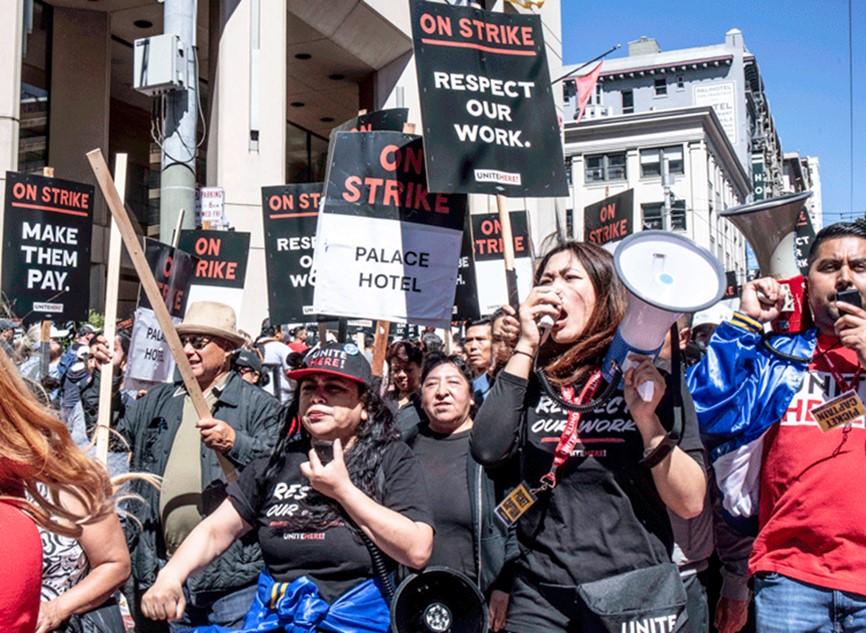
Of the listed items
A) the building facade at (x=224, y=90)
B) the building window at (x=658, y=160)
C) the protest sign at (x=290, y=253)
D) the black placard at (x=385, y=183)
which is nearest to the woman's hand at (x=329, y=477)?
the black placard at (x=385, y=183)

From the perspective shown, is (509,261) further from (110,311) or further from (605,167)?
(605,167)

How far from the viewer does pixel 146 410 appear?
5.24m

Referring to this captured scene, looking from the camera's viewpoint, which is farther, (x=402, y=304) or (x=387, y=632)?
(x=402, y=304)

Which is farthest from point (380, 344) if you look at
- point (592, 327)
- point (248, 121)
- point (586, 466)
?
point (248, 121)

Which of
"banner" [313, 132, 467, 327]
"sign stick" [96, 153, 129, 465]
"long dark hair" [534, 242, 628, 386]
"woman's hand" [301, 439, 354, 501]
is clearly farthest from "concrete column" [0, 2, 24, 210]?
"long dark hair" [534, 242, 628, 386]

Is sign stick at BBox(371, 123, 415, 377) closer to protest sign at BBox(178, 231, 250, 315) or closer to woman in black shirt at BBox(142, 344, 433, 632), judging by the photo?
woman in black shirt at BBox(142, 344, 433, 632)

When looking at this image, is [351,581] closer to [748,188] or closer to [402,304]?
[402,304]

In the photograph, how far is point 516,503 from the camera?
2.97m

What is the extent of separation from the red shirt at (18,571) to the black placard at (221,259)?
6.15m

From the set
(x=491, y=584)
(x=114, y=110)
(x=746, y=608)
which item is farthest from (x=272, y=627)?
(x=114, y=110)

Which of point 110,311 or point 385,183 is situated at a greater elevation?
point 385,183

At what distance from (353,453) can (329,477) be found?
371mm

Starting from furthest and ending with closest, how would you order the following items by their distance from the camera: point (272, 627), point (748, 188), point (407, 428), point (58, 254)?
point (748, 188) < point (58, 254) < point (407, 428) < point (272, 627)

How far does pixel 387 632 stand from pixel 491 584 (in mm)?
788
